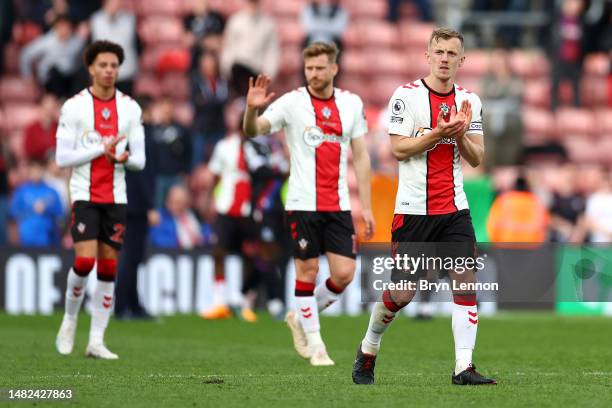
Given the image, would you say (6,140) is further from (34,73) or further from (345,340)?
(345,340)

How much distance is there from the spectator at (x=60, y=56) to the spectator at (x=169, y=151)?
170 cm

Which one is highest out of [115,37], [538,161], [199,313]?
[115,37]

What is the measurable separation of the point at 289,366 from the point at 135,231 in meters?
5.45

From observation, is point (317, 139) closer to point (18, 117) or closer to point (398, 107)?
point (398, 107)

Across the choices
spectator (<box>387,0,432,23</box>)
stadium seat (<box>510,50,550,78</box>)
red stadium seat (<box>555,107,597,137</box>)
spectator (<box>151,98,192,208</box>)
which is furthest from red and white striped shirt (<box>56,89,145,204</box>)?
stadium seat (<box>510,50,550,78</box>)

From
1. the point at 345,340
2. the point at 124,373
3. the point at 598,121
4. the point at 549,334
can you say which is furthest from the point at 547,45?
the point at 124,373

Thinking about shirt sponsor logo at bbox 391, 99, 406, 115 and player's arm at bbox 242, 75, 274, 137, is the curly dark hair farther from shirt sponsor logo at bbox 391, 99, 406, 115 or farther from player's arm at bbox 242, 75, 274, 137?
shirt sponsor logo at bbox 391, 99, 406, 115

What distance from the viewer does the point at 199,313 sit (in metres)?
17.0

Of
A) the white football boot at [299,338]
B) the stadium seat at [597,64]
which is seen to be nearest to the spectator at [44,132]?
the white football boot at [299,338]

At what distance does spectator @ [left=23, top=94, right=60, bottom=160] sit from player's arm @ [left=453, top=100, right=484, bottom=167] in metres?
10.5

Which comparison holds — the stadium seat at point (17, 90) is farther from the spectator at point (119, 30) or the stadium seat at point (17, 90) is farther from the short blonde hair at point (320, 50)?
the short blonde hair at point (320, 50)

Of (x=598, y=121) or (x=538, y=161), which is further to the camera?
(x=598, y=121)

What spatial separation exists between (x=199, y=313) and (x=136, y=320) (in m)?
1.76

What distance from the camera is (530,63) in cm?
2408
